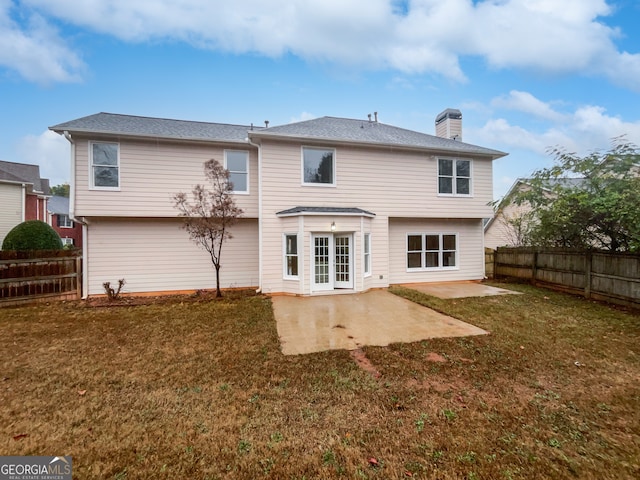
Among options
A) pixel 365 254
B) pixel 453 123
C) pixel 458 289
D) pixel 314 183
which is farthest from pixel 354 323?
pixel 453 123

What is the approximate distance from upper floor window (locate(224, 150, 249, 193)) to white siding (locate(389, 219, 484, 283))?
599 cm

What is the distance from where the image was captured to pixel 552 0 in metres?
9.27

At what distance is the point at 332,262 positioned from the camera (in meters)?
9.56

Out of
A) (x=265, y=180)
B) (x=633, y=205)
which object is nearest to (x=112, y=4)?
(x=265, y=180)

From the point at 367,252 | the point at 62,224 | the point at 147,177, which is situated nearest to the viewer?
the point at 147,177

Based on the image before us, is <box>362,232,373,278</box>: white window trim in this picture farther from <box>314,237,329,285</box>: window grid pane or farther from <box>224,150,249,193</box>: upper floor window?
<box>224,150,249,193</box>: upper floor window

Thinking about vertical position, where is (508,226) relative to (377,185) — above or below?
below

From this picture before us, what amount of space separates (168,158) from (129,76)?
7.03 meters

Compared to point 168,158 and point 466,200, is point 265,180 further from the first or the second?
point 466,200

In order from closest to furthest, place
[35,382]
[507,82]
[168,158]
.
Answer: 1. [35,382]
2. [168,158]
3. [507,82]

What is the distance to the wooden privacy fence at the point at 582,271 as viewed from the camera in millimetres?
7496

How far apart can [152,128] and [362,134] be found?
778 cm

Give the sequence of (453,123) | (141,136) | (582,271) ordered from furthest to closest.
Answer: (453,123), (141,136), (582,271)

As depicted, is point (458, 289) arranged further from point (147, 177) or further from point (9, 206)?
point (9, 206)
